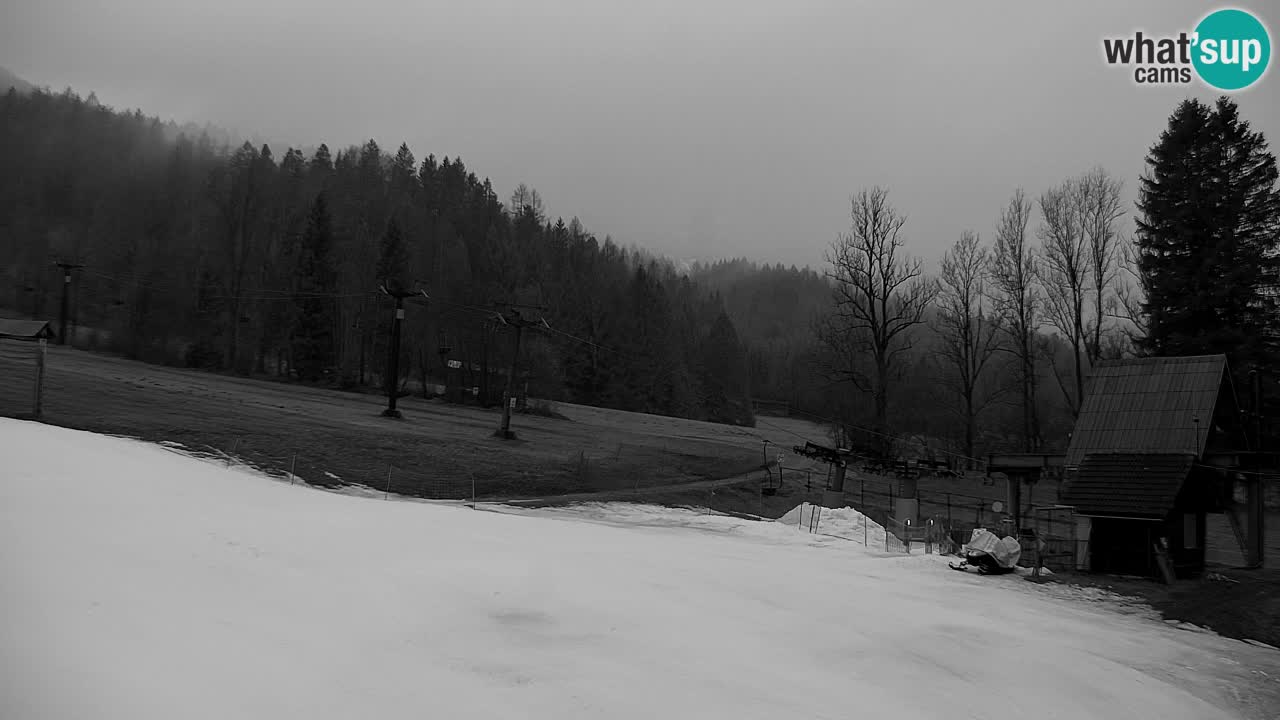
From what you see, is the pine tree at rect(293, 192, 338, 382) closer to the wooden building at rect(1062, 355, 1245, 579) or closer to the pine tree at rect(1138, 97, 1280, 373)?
the wooden building at rect(1062, 355, 1245, 579)

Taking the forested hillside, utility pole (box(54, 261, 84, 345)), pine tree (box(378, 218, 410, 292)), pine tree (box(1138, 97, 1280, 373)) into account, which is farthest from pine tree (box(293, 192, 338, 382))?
pine tree (box(1138, 97, 1280, 373))

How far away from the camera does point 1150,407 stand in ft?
82.5

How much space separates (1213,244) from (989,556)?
110ft

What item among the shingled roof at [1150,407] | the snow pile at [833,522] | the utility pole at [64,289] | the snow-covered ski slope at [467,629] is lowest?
the snow pile at [833,522]

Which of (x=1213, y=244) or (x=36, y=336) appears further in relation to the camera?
(x=1213, y=244)

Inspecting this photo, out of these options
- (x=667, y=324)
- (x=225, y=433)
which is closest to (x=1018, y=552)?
(x=225, y=433)

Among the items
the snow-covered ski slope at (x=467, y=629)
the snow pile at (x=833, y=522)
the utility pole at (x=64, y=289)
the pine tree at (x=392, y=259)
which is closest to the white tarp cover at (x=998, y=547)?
the snow-covered ski slope at (x=467, y=629)

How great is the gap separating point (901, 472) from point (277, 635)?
31.0 metres

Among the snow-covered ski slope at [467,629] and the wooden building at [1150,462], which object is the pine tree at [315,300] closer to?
the snow-covered ski slope at [467,629]

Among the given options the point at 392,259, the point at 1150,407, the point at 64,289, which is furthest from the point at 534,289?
the point at 1150,407

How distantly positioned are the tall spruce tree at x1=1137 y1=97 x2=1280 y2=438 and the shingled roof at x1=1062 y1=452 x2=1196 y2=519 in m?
21.5

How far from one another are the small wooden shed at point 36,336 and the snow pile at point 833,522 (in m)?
27.0

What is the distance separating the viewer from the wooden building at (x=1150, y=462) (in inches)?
859

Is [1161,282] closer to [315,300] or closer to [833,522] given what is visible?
[833,522]
